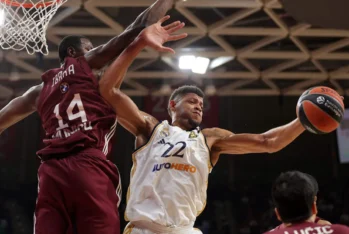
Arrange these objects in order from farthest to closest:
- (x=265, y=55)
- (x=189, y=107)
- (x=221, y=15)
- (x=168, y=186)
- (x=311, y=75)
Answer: (x=311, y=75)
(x=265, y=55)
(x=221, y=15)
(x=189, y=107)
(x=168, y=186)

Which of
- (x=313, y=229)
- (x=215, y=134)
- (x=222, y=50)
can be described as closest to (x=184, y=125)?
(x=215, y=134)

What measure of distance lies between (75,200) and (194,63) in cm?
776

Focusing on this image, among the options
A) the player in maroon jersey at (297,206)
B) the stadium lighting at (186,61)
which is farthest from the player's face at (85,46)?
the stadium lighting at (186,61)

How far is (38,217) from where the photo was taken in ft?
9.14

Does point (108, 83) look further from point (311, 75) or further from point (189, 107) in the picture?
point (311, 75)

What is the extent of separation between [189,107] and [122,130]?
831cm

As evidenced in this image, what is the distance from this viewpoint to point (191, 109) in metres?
3.91

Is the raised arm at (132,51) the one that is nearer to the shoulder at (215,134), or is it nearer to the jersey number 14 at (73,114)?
the jersey number 14 at (73,114)

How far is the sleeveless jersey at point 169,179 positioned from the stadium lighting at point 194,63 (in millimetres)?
6648

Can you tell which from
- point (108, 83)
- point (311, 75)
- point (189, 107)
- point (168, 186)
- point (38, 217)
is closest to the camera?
point (38, 217)

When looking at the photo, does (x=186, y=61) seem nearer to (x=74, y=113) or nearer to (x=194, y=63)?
(x=194, y=63)

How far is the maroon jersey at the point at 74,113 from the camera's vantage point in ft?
9.62

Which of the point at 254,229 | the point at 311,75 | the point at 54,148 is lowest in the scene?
the point at 254,229

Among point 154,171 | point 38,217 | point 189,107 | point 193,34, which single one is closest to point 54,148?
point 38,217
